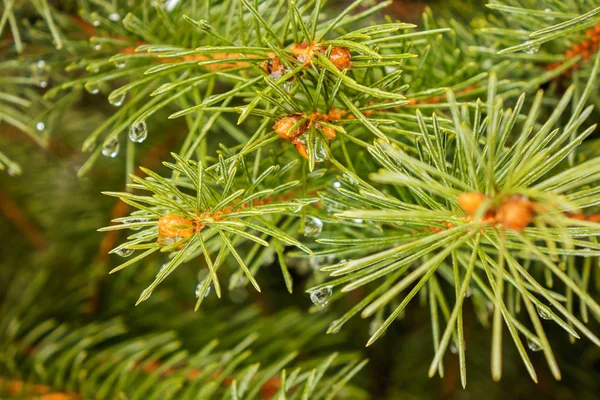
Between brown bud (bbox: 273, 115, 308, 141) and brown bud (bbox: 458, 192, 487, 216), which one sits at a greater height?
brown bud (bbox: 273, 115, 308, 141)

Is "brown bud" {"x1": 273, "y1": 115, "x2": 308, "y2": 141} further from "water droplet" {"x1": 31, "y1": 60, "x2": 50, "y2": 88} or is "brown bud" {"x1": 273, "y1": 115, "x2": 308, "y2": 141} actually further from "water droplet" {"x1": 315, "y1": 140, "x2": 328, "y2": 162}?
"water droplet" {"x1": 31, "y1": 60, "x2": 50, "y2": 88}

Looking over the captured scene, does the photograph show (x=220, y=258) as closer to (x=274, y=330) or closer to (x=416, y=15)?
(x=274, y=330)

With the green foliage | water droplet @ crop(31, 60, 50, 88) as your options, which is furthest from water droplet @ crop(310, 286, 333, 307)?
water droplet @ crop(31, 60, 50, 88)

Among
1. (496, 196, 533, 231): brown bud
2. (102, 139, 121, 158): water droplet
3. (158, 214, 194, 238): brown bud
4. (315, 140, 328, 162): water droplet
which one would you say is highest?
(102, 139, 121, 158): water droplet

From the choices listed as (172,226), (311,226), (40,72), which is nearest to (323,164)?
(311,226)

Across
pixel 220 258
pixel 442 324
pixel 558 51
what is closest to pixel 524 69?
pixel 558 51

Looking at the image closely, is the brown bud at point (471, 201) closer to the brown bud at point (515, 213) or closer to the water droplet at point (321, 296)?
the brown bud at point (515, 213)

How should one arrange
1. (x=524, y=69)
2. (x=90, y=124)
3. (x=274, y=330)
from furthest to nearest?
(x=90, y=124) → (x=274, y=330) → (x=524, y=69)
